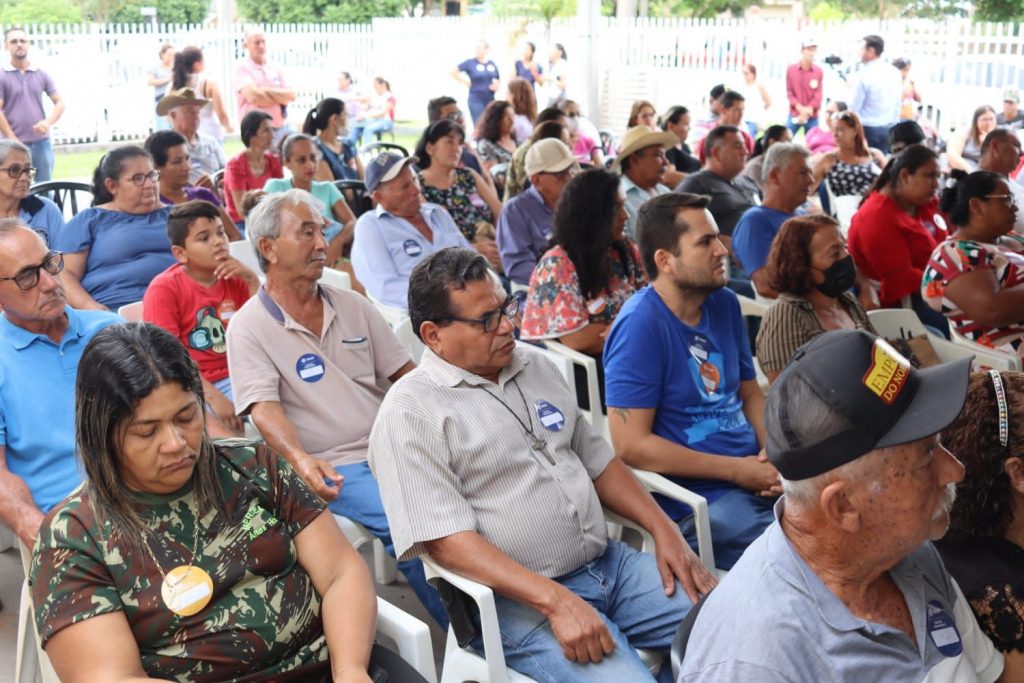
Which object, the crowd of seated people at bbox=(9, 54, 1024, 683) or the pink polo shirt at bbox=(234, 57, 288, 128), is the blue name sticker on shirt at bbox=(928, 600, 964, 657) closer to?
the crowd of seated people at bbox=(9, 54, 1024, 683)

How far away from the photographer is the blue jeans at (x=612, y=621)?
2.27 m

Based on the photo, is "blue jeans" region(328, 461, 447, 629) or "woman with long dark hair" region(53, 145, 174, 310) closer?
"blue jeans" region(328, 461, 447, 629)

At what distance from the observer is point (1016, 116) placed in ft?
33.8

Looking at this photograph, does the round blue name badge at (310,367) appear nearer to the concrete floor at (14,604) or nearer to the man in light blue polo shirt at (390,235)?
the concrete floor at (14,604)

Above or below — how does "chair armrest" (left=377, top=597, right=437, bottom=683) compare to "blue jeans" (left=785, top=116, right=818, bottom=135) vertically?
below

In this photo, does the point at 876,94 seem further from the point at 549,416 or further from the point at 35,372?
the point at 35,372

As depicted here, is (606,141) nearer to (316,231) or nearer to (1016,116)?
(1016,116)

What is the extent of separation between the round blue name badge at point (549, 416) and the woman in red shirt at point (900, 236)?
291 cm

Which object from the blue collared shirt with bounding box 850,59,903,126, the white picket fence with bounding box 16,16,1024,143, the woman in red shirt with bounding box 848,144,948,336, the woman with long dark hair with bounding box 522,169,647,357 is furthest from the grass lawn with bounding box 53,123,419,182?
the woman with long dark hair with bounding box 522,169,647,357

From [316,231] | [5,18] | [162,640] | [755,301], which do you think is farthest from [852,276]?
[5,18]

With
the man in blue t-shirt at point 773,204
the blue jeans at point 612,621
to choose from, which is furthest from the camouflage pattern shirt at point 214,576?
the man in blue t-shirt at point 773,204

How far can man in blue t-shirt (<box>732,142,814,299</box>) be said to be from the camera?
5094 millimetres

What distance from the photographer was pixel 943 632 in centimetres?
170

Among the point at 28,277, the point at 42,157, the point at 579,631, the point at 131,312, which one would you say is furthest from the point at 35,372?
the point at 42,157
